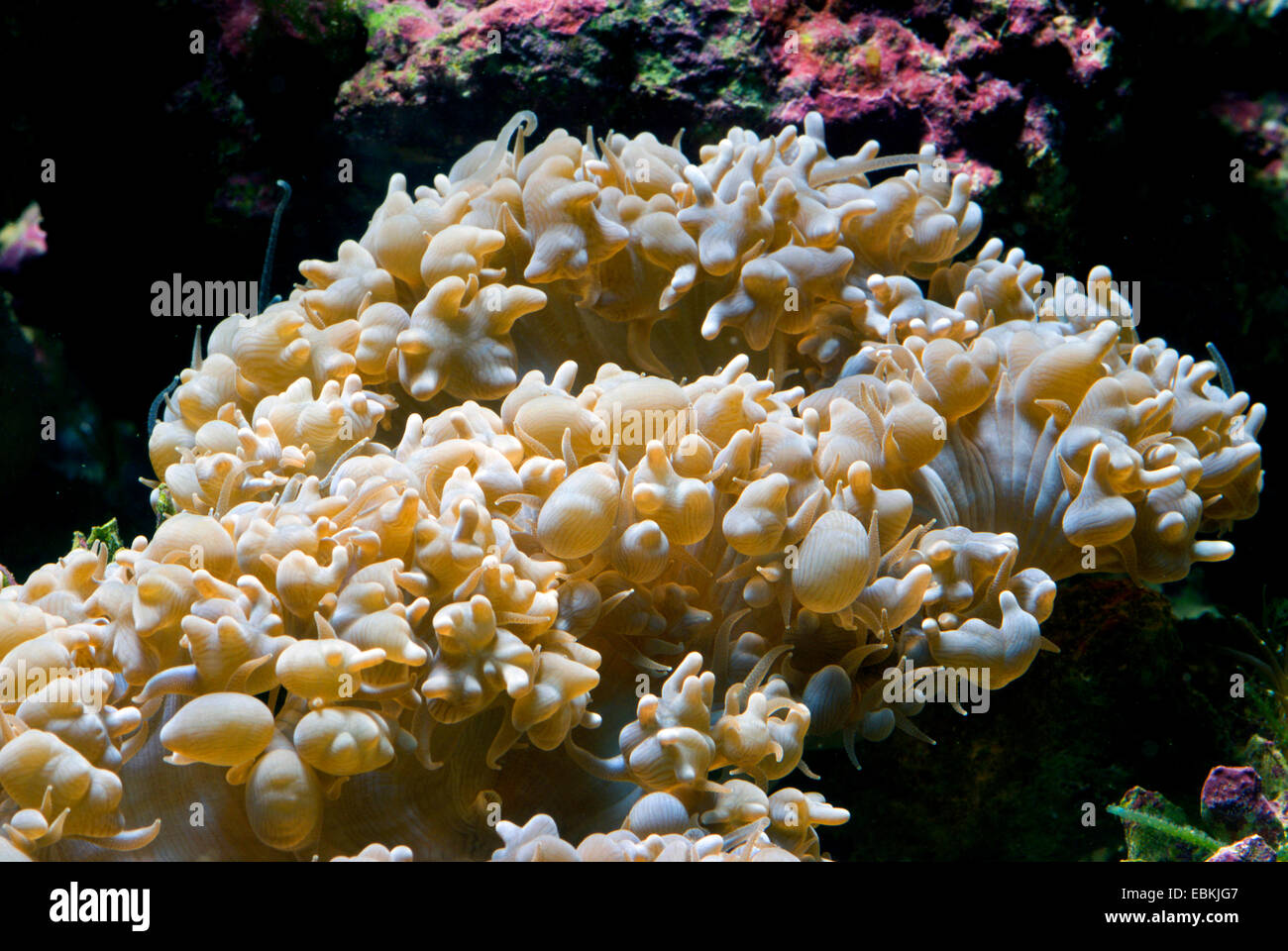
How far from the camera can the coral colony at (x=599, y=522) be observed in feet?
5.46

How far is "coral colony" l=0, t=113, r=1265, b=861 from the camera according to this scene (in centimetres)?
167

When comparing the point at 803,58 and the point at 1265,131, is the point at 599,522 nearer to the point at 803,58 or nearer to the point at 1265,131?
the point at 803,58

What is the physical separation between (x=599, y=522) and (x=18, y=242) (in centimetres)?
533

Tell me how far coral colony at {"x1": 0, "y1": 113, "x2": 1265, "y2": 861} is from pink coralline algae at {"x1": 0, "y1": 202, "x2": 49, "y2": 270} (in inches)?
137

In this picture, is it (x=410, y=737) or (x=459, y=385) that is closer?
(x=410, y=737)

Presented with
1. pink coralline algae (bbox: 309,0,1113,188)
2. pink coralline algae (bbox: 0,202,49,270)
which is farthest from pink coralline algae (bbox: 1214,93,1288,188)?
pink coralline algae (bbox: 0,202,49,270)

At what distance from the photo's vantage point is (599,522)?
1.83 m

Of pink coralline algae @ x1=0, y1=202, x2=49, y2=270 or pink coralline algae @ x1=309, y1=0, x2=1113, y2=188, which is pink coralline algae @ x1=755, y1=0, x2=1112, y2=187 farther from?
pink coralline algae @ x1=0, y1=202, x2=49, y2=270

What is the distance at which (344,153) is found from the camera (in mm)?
3445

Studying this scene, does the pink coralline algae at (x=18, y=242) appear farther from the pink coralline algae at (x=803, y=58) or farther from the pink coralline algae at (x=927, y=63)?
the pink coralline algae at (x=927, y=63)

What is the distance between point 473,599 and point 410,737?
1.01ft
